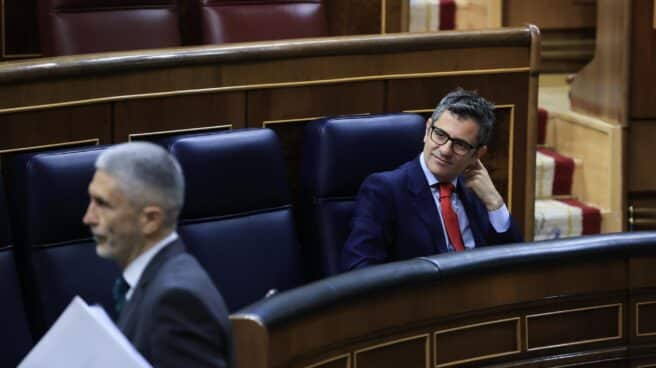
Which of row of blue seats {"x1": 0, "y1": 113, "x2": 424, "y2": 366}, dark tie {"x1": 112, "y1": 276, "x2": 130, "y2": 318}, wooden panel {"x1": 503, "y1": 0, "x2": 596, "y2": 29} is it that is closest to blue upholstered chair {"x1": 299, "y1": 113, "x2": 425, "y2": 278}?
row of blue seats {"x1": 0, "y1": 113, "x2": 424, "y2": 366}

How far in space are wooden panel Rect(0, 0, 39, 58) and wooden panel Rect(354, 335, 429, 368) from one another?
2.61 feet

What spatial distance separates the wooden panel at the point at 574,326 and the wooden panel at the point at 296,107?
37 cm

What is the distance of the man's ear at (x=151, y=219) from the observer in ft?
2.60

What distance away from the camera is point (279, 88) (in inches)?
57.6

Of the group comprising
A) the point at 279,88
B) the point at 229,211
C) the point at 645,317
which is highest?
the point at 279,88

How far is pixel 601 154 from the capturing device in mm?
1934

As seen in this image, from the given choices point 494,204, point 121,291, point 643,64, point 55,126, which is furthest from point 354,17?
point 121,291

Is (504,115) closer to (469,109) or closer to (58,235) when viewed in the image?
(469,109)

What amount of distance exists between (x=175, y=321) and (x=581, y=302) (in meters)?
0.58

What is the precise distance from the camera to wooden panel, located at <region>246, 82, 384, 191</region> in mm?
1453

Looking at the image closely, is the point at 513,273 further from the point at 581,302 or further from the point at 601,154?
the point at 601,154

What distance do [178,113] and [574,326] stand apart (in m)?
0.47

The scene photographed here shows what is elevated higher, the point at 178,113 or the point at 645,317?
the point at 178,113

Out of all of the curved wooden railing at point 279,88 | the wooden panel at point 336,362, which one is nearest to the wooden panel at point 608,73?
the curved wooden railing at point 279,88
